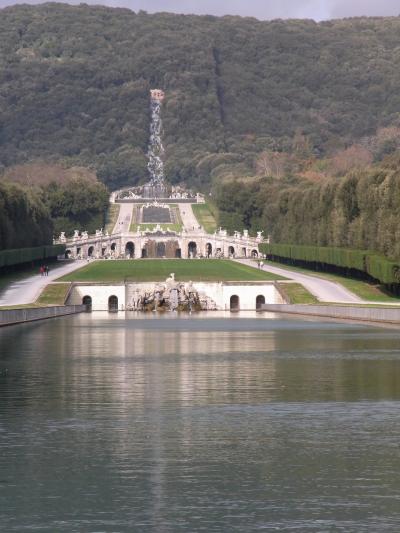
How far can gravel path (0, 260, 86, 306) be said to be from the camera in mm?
79375

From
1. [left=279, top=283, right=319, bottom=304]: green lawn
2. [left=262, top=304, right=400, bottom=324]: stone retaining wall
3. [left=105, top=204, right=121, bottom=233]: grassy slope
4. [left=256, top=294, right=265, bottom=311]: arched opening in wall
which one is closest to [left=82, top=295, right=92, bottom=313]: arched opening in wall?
[left=256, top=294, right=265, bottom=311]: arched opening in wall

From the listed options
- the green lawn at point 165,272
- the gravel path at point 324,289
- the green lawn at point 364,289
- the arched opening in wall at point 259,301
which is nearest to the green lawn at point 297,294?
the gravel path at point 324,289

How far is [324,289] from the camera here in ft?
290

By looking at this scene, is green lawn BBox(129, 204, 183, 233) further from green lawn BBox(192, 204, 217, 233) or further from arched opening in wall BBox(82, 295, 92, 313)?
arched opening in wall BBox(82, 295, 92, 313)

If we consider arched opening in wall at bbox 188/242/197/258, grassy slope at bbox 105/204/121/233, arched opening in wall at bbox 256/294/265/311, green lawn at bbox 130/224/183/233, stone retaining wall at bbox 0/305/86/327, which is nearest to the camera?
stone retaining wall at bbox 0/305/86/327

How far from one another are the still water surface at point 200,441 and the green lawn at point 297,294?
129 feet

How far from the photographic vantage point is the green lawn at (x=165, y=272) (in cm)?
9875

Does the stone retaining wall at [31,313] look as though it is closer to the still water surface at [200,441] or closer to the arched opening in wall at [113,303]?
the arched opening in wall at [113,303]

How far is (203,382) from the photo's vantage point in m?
34.2

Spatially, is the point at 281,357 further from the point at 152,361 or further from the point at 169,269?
the point at 169,269

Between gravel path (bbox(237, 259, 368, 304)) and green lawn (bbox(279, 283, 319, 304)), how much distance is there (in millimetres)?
356

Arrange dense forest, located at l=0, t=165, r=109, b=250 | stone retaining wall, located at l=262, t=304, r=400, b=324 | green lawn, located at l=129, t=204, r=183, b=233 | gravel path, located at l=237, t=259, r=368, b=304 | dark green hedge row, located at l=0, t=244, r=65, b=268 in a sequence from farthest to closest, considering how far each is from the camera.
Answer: green lawn, located at l=129, t=204, r=183, b=233, dense forest, located at l=0, t=165, r=109, b=250, dark green hedge row, located at l=0, t=244, r=65, b=268, gravel path, located at l=237, t=259, r=368, b=304, stone retaining wall, located at l=262, t=304, r=400, b=324

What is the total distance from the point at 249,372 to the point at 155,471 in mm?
15792

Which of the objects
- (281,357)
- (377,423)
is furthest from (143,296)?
(377,423)
